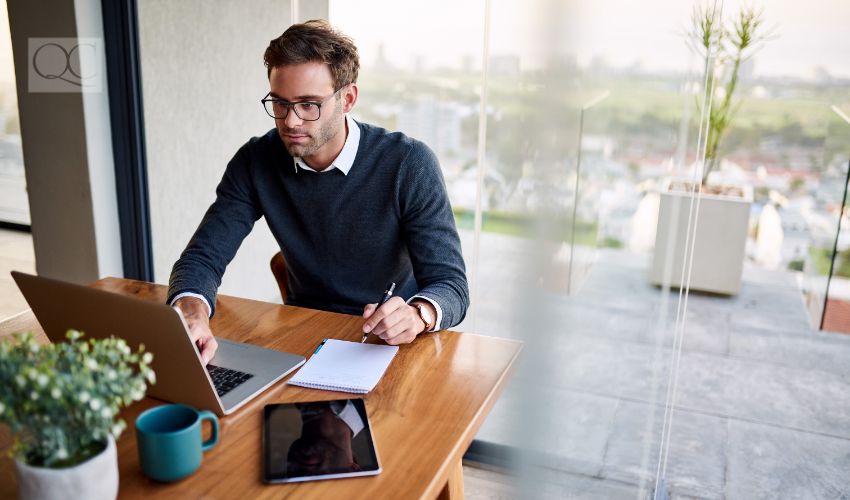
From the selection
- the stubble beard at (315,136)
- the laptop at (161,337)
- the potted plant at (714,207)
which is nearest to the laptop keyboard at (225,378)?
the laptop at (161,337)

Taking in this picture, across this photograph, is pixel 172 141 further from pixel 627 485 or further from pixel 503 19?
pixel 627 485

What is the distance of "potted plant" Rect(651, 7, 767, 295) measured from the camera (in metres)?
1.81

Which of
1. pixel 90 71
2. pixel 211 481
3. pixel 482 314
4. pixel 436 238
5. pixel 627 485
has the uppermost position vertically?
pixel 90 71

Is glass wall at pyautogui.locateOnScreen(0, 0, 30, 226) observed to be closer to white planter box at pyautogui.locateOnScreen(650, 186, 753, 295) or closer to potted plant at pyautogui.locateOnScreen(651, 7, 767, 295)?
potted plant at pyautogui.locateOnScreen(651, 7, 767, 295)

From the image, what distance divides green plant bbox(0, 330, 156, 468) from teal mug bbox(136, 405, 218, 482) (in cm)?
10

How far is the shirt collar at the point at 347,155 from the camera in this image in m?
1.69

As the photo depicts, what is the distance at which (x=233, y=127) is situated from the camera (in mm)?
2996

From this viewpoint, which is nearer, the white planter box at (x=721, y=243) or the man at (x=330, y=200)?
the man at (x=330, y=200)

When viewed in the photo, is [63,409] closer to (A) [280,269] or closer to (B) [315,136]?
(B) [315,136]

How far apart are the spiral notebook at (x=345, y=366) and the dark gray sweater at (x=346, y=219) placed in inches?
12.2

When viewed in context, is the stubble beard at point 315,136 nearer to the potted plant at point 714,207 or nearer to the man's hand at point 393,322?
the man's hand at point 393,322

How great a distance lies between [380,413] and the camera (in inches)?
43.9

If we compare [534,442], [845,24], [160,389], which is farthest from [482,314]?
[845,24]

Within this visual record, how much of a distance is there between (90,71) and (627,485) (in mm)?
2253
